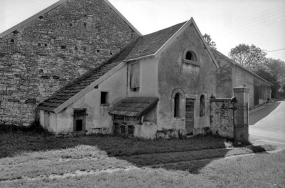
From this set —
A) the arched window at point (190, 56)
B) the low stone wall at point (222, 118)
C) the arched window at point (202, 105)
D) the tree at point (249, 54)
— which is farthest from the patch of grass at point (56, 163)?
the tree at point (249, 54)

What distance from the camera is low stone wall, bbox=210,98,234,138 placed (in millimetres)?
14750

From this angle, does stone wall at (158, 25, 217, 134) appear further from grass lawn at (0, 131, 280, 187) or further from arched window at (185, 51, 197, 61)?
grass lawn at (0, 131, 280, 187)

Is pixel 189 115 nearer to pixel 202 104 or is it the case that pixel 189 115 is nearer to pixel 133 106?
pixel 202 104

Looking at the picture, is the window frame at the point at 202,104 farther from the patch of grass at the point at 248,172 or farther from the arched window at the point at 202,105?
the patch of grass at the point at 248,172

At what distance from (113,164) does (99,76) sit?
25.9 feet

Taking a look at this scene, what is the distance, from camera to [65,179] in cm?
639

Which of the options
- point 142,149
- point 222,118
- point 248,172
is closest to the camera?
point 248,172

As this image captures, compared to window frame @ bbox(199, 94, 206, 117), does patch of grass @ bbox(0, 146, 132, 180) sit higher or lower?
lower

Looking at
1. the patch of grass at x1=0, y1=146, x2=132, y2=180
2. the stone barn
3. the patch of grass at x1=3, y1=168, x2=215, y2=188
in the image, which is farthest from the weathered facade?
the patch of grass at x1=3, y1=168, x2=215, y2=188

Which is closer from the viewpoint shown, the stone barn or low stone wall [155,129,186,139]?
the stone barn

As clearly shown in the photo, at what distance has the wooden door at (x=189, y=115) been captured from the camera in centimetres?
1487

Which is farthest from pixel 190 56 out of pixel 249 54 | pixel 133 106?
pixel 249 54

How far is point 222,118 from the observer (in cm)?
1542

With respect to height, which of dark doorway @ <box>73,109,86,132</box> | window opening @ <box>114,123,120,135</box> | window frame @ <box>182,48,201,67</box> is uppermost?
window frame @ <box>182,48,201,67</box>
